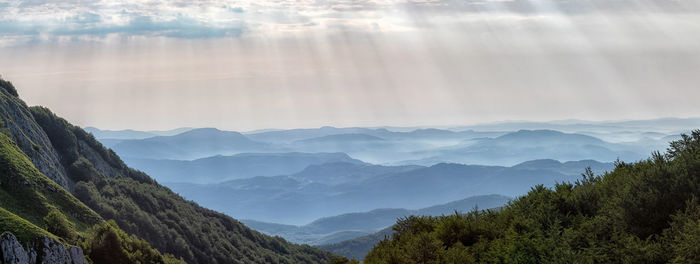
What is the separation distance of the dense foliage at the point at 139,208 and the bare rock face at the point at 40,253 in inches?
1461

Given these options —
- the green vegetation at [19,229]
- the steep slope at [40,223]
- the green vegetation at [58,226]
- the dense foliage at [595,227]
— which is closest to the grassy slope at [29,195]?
the steep slope at [40,223]

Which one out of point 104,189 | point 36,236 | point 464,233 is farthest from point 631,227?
point 104,189

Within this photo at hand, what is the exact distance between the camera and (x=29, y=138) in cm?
6806

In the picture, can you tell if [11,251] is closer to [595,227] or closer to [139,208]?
[595,227]

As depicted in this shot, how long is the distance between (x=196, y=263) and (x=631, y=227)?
6778 cm

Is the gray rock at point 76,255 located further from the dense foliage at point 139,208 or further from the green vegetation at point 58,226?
the dense foliage at point 139,208

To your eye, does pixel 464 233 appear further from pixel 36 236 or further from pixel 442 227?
pixel 36 236

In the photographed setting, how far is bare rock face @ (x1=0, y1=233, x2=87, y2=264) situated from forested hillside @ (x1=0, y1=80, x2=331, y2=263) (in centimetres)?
663

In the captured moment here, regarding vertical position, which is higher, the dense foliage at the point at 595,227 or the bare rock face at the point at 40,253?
the bare rock face at the point at 40,253

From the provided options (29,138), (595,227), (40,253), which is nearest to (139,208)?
(29,138)

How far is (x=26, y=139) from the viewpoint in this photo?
6462cm

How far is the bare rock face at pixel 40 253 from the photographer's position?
31.9m

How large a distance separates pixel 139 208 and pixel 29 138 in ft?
65.9

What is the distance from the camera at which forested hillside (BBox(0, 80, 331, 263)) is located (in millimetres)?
47750
